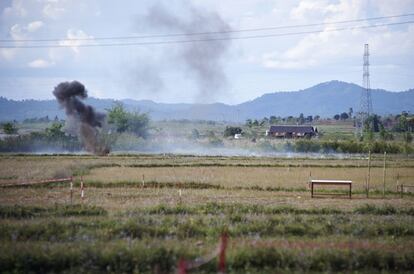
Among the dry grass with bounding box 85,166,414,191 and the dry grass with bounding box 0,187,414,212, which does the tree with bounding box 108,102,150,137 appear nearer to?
the dry grass with bounding box 85,166,414,191

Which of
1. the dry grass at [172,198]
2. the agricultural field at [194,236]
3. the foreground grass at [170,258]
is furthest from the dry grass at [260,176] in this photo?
the foreground grass at [170,258]

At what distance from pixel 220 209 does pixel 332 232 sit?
5607 millimetres

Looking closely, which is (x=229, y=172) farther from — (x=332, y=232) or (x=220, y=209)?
(x=332, y=232)

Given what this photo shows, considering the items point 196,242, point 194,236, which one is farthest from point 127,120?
point 196,242

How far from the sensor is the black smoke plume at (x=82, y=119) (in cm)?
7794

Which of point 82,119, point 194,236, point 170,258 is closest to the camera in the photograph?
point 170,258

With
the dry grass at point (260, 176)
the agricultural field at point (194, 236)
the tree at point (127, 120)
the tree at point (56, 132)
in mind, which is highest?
the tree at point (127, 120)

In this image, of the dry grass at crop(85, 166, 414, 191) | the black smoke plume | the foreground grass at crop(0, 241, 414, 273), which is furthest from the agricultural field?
the black smoke plume

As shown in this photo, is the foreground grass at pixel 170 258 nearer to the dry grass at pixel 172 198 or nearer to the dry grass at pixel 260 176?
the dry grass at pixel 172 198

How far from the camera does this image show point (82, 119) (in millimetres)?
80812

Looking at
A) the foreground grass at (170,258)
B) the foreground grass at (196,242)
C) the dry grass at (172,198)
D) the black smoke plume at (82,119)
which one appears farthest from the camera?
the black smoke plume at (82,119)

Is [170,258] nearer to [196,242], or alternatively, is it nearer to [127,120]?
[196,242]

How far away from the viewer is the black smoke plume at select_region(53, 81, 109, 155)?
77.9m

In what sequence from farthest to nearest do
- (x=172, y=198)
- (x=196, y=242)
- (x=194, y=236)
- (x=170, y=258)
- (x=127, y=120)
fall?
(x=127, y=120), (x=172, y=198), (x=194, y=236), (x=196, y=242), (x=170, y=258)
